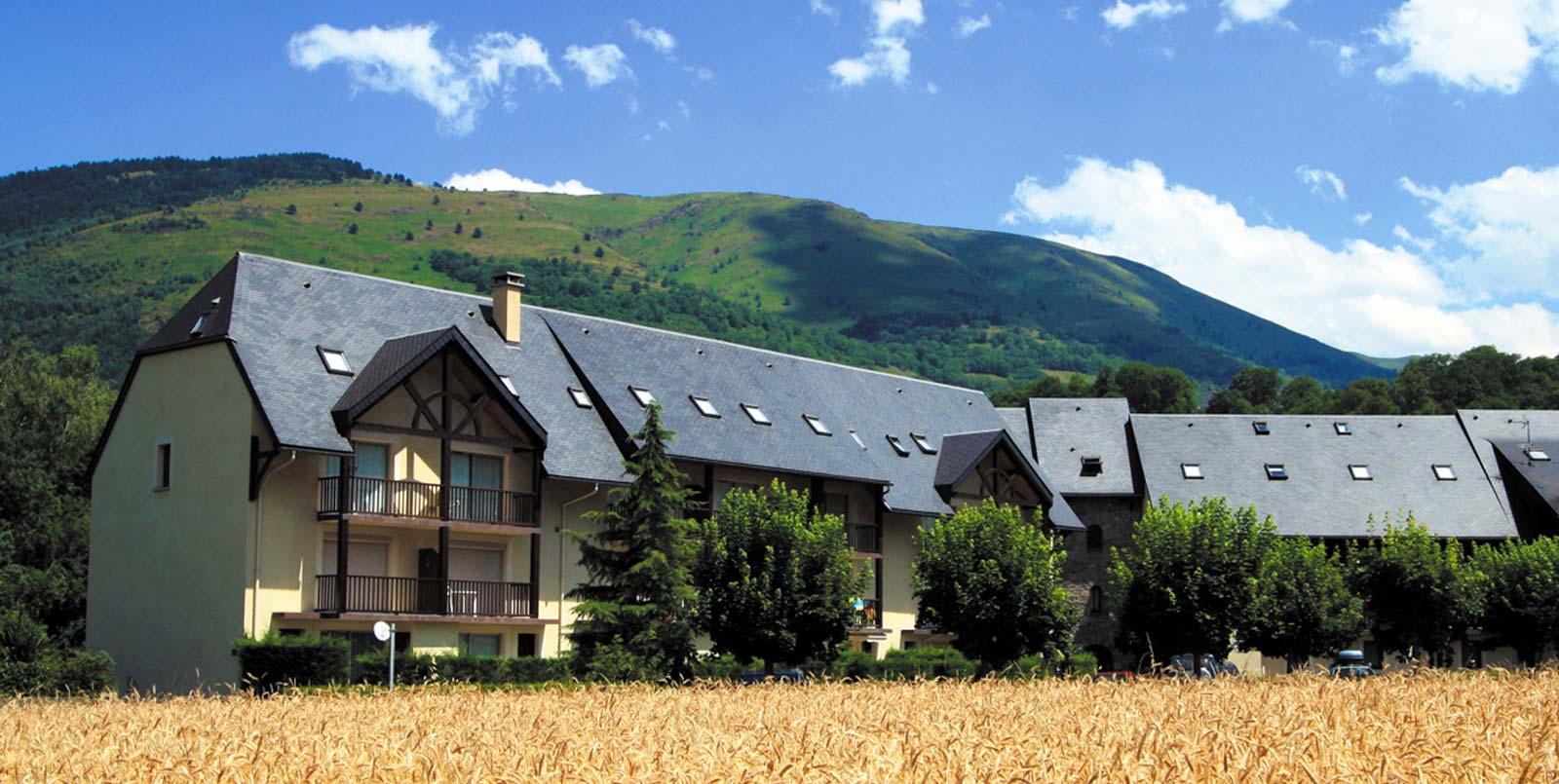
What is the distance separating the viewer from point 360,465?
3944cm

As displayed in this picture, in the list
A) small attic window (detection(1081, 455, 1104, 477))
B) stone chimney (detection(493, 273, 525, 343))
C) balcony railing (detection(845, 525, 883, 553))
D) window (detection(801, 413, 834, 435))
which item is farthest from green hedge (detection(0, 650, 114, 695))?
small attic window (detection(1081, 455, 1104, 477))

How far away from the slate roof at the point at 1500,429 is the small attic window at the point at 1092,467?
15.2 m

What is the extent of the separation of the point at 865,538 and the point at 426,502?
16.7 m

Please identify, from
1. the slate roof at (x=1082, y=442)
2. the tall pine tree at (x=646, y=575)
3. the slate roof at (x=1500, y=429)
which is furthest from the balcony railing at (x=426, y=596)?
the slate roof at (x=1500, y=429)

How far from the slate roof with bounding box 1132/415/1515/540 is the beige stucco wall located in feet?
122

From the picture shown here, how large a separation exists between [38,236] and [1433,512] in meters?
146

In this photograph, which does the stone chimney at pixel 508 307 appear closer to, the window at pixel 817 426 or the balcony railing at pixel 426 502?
the balcony railing at pixel 426 502

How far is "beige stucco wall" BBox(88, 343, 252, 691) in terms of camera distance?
37562 mm

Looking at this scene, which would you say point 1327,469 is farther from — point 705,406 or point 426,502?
point 426,502

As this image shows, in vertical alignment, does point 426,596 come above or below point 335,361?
below

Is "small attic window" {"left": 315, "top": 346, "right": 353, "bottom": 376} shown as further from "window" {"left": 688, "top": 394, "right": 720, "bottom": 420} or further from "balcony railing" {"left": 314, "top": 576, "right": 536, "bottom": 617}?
"window" {"left": 688, "top": 394, "right": 720, "bottom": 420}

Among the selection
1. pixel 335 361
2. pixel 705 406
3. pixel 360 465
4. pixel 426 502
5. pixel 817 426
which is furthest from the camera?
pixel 817 426

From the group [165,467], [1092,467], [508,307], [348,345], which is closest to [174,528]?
[165,467]

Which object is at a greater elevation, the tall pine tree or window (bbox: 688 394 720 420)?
window (bbox: 688 394 720 420)
